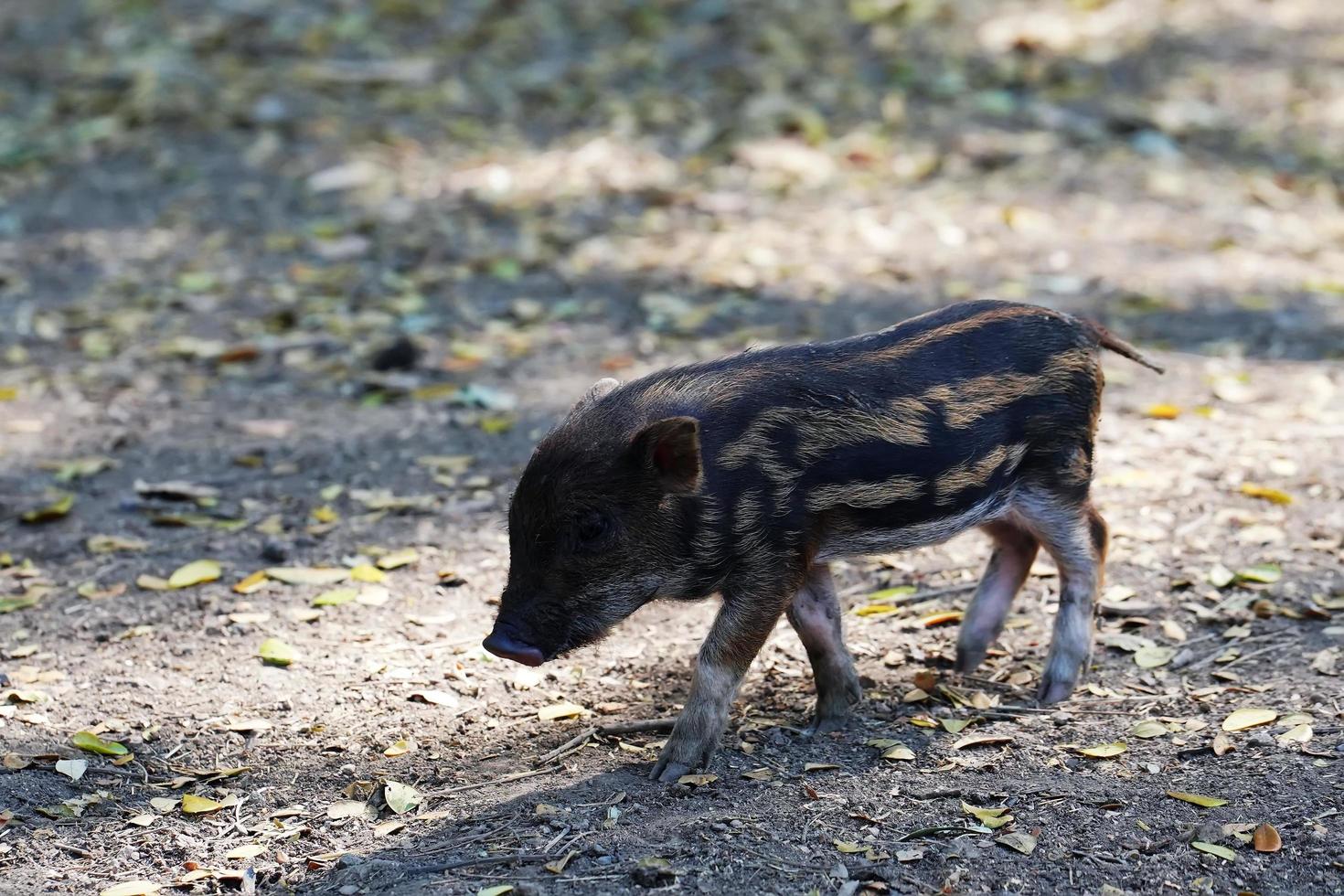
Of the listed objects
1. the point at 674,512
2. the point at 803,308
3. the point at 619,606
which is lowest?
the point at 803,308

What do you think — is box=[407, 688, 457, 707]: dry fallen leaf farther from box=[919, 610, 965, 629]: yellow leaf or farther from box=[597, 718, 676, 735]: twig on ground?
box=[919, 610, 965, 629]: yellow leaf

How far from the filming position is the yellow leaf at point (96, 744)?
491cm

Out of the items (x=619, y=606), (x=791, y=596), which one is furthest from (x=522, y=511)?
(x=791, y=596)

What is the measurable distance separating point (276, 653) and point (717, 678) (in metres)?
1.68

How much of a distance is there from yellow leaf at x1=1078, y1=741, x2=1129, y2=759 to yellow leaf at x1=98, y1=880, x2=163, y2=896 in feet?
8.76

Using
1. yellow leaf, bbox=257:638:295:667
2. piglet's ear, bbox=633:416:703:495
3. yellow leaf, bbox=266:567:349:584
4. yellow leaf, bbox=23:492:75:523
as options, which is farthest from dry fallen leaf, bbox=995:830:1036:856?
yellow leaf, bbox=23:492:75:523

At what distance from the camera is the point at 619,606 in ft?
15.7

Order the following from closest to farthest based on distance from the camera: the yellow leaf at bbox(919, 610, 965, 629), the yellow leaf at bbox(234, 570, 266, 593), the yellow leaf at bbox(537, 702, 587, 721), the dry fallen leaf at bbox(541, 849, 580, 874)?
the dry fallen leaf at bbox(541, 849, 580, 874), the yellow leaf at bbox(537, 702, 587, 721), the yellow leaf at bbox(919, 610, 965, 629), the yellow leaf at bbox(234, 570, 266, 593)

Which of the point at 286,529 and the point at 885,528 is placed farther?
the point at 286,529

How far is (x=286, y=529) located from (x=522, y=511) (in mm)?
2155

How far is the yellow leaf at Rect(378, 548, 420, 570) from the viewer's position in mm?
6168

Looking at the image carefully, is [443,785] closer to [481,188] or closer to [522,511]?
[522,511]

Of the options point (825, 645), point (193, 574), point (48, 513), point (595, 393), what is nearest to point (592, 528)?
point (595, 393)

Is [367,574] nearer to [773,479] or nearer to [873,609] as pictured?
[873,609]
